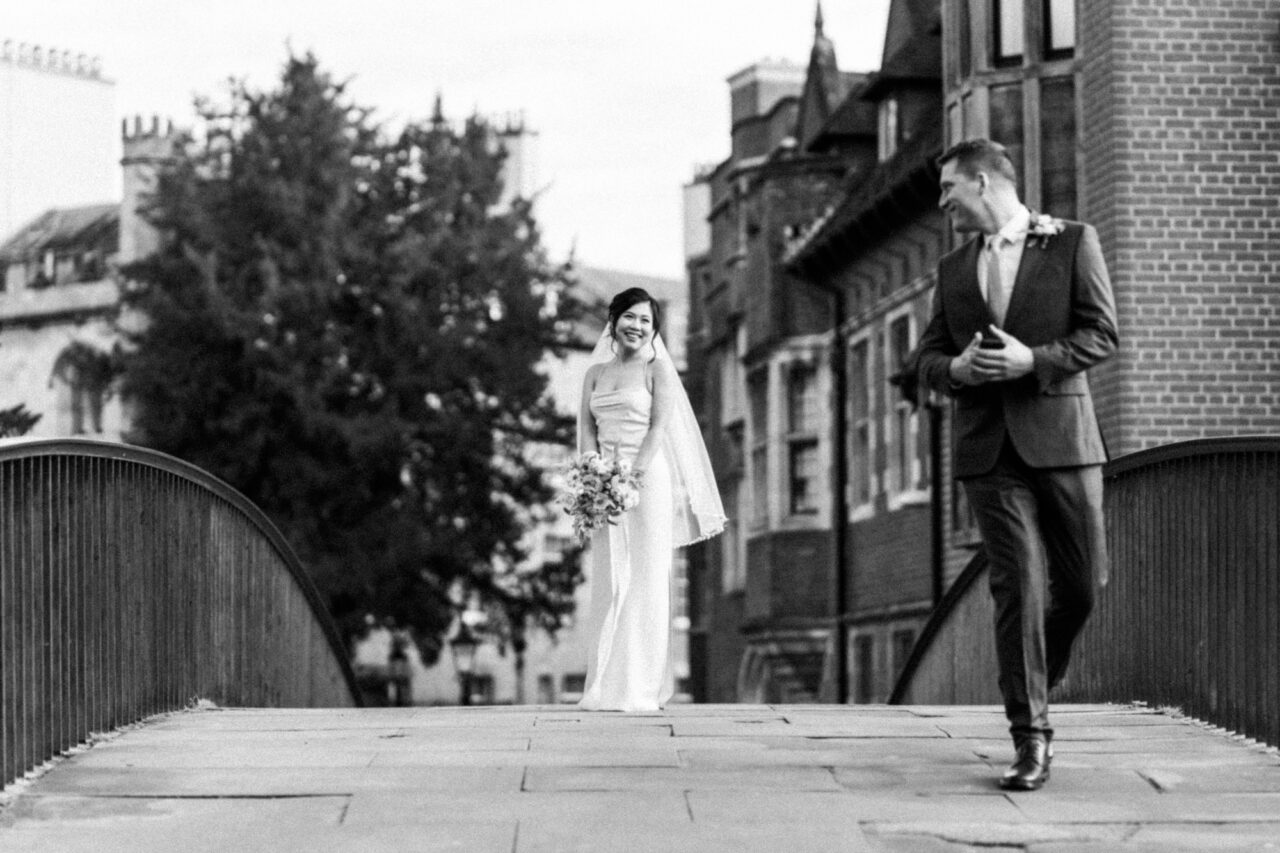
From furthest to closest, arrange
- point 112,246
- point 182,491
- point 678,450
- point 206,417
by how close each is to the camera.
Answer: point 112,246
point 206,417
point 678,450
point 182,491

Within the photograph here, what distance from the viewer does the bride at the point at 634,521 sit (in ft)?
45.1

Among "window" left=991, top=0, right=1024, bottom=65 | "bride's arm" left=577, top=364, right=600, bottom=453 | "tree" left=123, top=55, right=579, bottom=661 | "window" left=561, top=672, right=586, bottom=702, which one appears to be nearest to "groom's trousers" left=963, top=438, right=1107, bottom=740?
"bride's arm" left=577, top=364, right=600, bottom=453

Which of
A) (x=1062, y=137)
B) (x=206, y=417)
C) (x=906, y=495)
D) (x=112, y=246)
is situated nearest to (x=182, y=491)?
(x=1062, y=137)

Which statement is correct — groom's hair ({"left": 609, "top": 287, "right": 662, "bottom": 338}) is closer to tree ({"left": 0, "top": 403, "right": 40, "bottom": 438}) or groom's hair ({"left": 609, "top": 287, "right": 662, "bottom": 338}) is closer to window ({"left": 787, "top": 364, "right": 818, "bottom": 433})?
tree ({"left": 0, "top": 403, "right": 40, "bottom": 438})

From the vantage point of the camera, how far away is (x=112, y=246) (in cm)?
6931

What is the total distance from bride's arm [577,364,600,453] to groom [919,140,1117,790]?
4789 mm

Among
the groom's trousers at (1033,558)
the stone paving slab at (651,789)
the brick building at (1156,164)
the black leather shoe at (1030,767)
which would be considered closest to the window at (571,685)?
the brick building at (1156,164)

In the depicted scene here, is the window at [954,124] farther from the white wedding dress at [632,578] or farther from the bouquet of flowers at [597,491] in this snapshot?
the bouquet of flowers at [597,491]

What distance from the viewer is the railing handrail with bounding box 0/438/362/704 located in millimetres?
9875

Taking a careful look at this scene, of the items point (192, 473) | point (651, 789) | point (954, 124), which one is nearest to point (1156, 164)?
point (954, 124)

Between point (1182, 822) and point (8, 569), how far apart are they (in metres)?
4.23

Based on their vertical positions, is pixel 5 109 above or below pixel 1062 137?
above

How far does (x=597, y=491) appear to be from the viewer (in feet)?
45.0

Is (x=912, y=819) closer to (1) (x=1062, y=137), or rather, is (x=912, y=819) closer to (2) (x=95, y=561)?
(2) (x=95, y=561)
